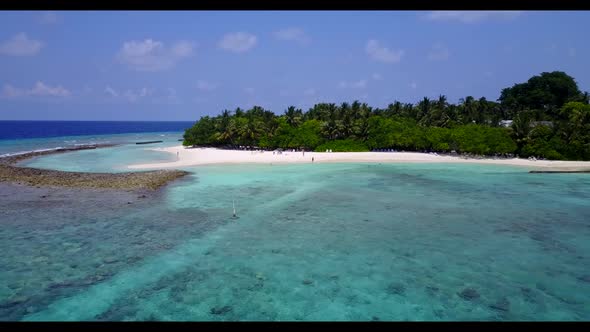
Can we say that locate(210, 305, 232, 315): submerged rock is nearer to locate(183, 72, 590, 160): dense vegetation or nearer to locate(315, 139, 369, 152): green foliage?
locate(183, 72, 590, 160): dense vegetation

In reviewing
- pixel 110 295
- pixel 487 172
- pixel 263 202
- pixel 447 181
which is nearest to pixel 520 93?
pixel 487 172

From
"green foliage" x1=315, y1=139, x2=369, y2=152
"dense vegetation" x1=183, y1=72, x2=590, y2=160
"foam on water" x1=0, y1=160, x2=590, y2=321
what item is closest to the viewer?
"foam on water" x1=0, y1=160, x2=590, y2=321

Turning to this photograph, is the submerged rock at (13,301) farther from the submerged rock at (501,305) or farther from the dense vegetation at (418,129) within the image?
the dense vegetation at (418,129)

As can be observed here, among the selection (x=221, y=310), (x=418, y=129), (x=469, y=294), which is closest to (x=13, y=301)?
(x=221, y=310)

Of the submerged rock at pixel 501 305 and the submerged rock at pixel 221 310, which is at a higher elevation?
the submerged rock at pixel 501 305

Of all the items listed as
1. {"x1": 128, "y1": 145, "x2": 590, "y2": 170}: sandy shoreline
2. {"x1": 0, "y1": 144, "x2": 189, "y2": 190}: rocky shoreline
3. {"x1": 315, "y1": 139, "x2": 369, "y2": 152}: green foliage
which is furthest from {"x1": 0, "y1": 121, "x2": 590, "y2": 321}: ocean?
{"x1": 315, "y1": 139, "x2": 369, "y2": 152}: green foliage

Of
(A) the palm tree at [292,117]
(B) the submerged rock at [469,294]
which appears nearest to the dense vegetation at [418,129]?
(A) the palm tree at [292,117]
